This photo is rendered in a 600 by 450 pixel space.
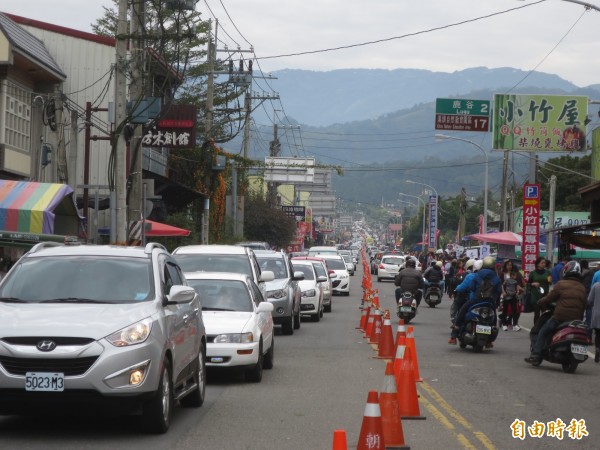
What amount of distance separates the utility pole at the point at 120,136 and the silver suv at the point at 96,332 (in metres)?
12.2

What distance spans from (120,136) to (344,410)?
43.1 ft

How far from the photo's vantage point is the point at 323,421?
37.3 feet

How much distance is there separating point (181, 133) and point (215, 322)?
82.2 feet

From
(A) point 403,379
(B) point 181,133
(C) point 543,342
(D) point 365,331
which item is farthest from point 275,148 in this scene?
(A) point 403,379

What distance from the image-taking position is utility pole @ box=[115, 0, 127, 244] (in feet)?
77.5

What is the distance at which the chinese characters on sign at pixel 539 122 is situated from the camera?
46.5m

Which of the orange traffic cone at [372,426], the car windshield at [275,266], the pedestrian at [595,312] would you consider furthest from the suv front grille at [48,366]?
the car windshield at [275,266]

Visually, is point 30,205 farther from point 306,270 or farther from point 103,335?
point 103,335

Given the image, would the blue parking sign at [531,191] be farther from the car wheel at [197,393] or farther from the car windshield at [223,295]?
the car wheel at [197,393]

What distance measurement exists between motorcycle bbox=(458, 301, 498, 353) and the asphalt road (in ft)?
0.97

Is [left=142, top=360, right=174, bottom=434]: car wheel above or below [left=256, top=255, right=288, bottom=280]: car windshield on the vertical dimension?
below

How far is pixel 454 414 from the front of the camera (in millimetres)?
12172

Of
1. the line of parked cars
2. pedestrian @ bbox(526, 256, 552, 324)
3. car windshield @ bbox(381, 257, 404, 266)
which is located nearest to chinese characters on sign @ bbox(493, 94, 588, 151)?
car windshield @ bbox(381, 257, 404, 266)

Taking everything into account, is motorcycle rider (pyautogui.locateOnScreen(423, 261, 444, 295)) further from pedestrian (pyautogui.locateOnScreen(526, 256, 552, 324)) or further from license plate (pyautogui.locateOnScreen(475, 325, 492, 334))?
license plate (pyautogui.locateOnScreen(475, 325, 492, 334))
